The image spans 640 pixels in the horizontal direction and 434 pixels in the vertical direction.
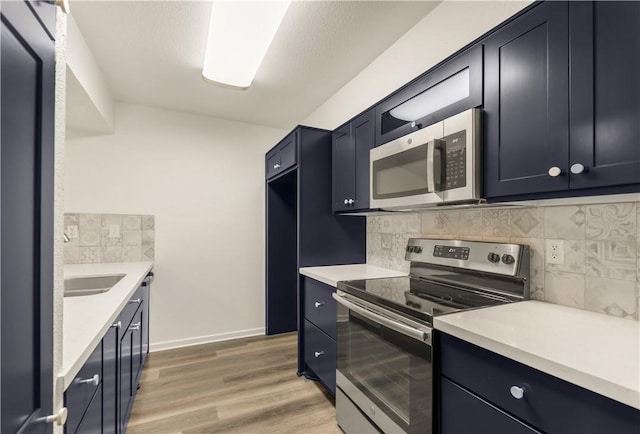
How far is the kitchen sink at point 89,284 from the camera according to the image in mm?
2007

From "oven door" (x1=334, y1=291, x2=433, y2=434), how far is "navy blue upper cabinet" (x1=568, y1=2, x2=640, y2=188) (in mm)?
776

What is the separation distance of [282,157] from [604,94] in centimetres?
225

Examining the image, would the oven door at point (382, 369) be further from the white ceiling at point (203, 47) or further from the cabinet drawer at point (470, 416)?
the white ceiling at point (203, 47)

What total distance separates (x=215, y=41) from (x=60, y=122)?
5.00 feet

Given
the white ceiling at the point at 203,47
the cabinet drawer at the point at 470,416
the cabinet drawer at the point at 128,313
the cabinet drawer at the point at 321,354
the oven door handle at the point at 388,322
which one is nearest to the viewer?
the cabinet drawer at the point at 470,416

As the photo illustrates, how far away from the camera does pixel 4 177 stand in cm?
47

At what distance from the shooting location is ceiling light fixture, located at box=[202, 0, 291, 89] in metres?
1.62

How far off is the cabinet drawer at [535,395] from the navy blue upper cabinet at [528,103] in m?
0.61

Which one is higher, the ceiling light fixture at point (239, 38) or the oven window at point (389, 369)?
the ceiling light fixture at point (239, 38)

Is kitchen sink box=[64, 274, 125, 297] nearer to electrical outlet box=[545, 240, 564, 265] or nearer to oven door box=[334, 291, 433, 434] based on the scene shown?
oven door box=[334, 291, 433, 434]

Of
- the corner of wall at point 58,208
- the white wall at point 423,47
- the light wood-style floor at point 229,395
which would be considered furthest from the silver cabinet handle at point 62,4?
the light wood-style floor at point 229,395

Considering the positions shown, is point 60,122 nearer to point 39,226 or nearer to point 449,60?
point 39,226

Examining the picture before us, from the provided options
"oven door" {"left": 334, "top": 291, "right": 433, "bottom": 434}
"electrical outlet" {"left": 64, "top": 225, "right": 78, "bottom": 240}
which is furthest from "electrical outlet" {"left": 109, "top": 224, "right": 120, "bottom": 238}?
"oven door" {"left": 334, "top": 291, "right": 433, "bottom": 434}

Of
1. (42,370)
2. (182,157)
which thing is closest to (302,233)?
(182,157)
